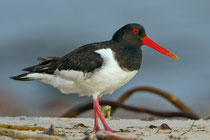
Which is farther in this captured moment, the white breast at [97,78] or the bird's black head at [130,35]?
the bird's black head at [130,35]

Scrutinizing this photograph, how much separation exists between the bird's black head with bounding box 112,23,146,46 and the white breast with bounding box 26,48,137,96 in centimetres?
49

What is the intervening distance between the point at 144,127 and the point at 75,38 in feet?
58.9

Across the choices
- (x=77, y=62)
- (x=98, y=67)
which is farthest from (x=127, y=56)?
(x=77, y=62)

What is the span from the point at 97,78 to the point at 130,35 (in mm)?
945

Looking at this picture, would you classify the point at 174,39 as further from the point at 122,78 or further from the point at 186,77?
the point at 122,78

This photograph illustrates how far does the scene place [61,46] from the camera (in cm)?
2141

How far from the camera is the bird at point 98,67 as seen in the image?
5.21 m

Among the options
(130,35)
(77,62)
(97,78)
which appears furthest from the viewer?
(130,35)

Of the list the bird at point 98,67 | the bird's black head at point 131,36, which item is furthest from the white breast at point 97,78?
the bird's black head at point 131,36

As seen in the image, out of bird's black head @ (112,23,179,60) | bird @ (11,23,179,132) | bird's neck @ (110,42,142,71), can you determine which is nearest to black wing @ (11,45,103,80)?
bird @ (11,23,179,132)

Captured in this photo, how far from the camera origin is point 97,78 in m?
5.21

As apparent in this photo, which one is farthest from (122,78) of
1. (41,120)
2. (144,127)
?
(41,120)

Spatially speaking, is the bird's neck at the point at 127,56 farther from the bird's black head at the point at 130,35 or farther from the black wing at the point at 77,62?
the black wing at the point at 77,62

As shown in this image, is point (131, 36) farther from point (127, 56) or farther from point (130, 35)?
point (127, 56)
